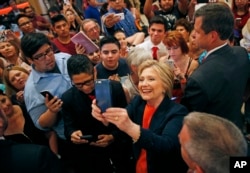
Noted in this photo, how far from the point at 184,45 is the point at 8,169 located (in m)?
1.84

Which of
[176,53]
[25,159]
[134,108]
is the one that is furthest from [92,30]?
[25,159]

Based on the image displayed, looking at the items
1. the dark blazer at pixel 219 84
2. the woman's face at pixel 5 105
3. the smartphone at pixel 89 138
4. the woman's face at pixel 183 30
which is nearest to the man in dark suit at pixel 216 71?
the dark blazer at pixel 219 84

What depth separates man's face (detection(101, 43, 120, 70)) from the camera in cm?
259

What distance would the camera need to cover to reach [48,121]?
7.13ft

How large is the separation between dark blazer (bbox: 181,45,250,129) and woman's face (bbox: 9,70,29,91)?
1.39 meters

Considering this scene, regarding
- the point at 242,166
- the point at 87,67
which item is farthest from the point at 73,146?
the point at 242,166

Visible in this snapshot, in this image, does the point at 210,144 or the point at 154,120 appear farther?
the point at 154,120

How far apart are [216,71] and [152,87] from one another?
39 cm

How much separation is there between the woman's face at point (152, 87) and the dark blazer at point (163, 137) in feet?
0.15

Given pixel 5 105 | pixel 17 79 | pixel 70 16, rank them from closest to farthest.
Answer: pixel 5 105 → pixel 17 79 → pixel 70 16

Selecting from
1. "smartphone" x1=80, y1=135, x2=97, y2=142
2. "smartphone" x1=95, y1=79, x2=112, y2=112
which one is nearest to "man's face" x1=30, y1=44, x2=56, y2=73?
"smartphone" x1=80, y1=135, x2=97, y2=142

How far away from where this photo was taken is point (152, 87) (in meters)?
1.75

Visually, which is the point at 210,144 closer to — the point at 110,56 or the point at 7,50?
the point at 110,56

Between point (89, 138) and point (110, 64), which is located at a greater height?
point (110, 64)
